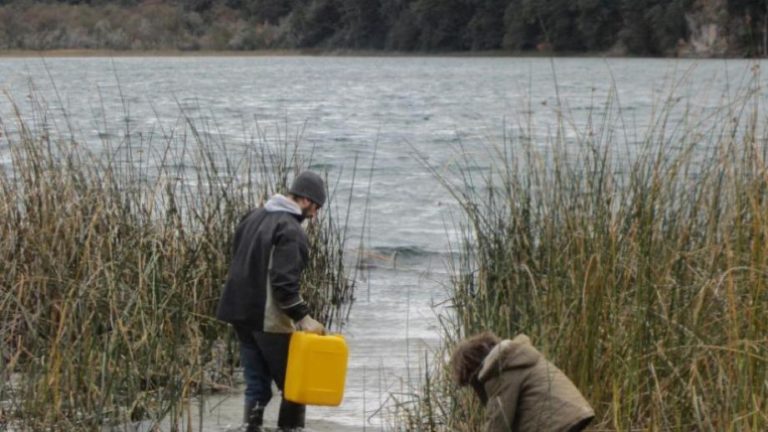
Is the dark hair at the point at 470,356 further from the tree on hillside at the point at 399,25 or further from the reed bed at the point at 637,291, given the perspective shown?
the tree on hillside at the point at 399,25

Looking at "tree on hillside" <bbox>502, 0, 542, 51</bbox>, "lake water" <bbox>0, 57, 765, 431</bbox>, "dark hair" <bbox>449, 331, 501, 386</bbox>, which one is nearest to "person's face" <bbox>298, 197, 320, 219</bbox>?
"lake water" <bbox>0, 57, 765, 431</bbox>

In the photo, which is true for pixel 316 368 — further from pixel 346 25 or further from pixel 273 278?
pixel 346 25

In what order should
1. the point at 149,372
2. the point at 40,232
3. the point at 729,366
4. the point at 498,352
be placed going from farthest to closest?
the point at 40,232
the point at 149,372
the point at 729,366
the point at 498,352

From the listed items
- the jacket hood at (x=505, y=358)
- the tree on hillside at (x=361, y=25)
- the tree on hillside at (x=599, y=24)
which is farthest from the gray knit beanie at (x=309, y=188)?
the tree on hillside at (x=361, y=25)

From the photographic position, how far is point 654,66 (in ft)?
230

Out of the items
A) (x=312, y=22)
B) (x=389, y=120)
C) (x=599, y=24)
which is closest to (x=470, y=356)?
(x=389, y=120)

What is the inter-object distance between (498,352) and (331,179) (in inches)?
614

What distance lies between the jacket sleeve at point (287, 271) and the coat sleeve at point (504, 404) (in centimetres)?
142

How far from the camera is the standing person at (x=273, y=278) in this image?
6.44m

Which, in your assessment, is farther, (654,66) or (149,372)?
(654,66)

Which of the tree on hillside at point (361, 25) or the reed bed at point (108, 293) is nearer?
the reed bed at point (108, 293)

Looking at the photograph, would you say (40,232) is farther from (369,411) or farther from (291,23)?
(291,23)

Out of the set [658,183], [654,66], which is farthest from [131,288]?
[654,66]

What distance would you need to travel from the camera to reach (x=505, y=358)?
17.1ft
